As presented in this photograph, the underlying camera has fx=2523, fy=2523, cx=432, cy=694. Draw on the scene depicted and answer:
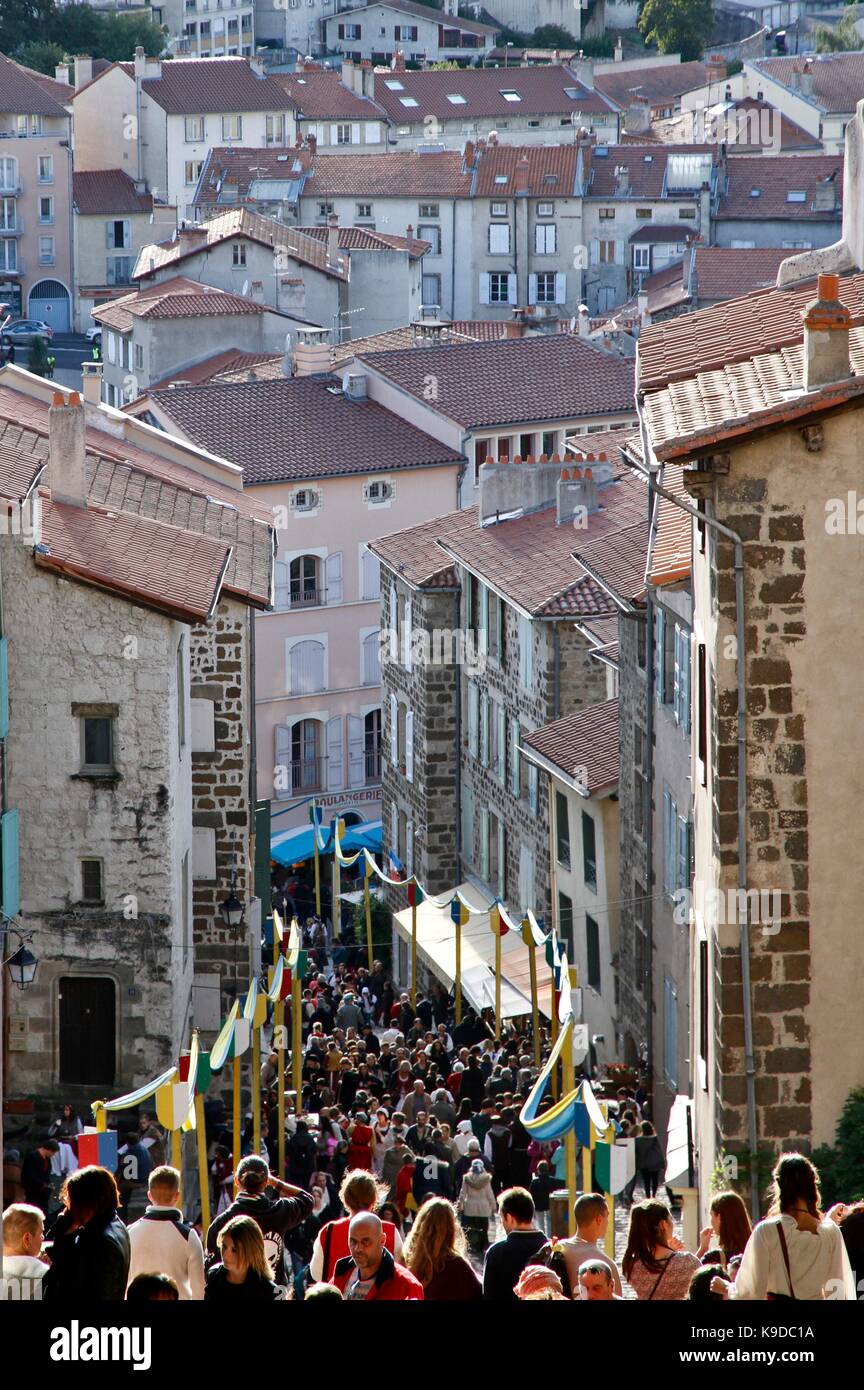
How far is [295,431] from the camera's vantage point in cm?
5550

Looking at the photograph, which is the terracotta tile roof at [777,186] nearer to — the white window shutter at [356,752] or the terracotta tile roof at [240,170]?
the terracotta tile roof at [240,170]

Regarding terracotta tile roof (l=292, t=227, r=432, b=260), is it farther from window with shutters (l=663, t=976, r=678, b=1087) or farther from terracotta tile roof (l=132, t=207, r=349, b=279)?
window with shutters (l=663, t=976, r=678, b=1087)

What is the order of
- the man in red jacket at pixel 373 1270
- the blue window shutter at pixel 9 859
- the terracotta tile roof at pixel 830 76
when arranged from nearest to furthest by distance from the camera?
1. the man in red jacket at pixel 373 1270
2. the blue window shutter at pixel 9 859
3. the terracotta tile roof at pixel 830 76

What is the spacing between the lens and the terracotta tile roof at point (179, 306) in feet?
219

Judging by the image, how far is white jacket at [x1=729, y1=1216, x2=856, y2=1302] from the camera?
9.81m

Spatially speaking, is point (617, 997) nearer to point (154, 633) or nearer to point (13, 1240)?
point (154, 633)

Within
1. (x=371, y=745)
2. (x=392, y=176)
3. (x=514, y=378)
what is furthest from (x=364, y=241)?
(x=371, y=745)

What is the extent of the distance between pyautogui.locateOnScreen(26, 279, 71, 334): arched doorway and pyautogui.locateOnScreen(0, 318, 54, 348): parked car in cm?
155

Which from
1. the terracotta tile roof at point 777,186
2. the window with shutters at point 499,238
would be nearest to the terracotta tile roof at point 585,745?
the terracotta tile roof at point 777,186

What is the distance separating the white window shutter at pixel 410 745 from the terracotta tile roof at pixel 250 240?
30.3 meters

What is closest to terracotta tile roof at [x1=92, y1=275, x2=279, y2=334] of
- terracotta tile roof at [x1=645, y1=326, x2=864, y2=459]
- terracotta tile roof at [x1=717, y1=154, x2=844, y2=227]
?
terracotta tile roof at [x1=717, y1=154, x2=844, y2=227]

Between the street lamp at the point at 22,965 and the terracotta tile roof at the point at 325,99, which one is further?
the terracotta tile roof at the point at 325,99

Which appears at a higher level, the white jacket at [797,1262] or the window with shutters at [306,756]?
the window with shutters at [306,756]
